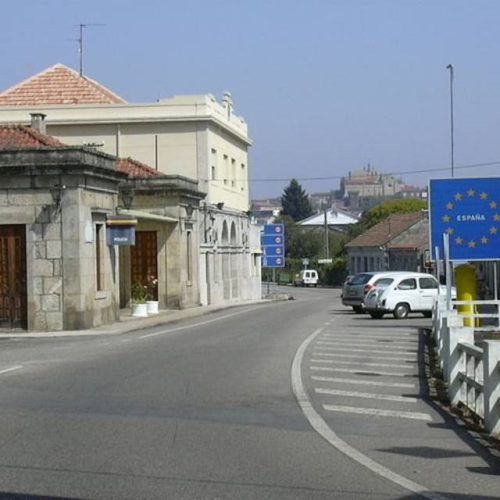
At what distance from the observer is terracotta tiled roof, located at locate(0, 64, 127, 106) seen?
62781 millimetres

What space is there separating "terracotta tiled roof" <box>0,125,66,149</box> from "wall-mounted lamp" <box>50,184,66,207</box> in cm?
208

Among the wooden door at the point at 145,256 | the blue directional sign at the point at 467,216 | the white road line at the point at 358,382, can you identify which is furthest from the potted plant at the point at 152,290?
the white road line at the point at 358,382

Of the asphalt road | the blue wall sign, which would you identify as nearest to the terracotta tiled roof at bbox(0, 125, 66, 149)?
the blue wall sign

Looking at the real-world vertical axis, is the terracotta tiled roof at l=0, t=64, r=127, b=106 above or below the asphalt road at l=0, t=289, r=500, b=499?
above

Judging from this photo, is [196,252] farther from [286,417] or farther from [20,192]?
[286,417]

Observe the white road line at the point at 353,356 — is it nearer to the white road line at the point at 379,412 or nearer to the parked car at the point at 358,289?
the white road line at the point at 379,412

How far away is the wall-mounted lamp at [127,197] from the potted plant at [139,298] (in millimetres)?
3113

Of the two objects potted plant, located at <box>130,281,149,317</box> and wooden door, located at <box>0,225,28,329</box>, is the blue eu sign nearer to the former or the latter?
potted plant, located at <box>130,281,149,317</box>

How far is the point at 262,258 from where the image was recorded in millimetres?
73938

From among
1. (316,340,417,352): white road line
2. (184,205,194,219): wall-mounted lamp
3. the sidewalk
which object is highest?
(184,205,194,219): wall-mounted lamp

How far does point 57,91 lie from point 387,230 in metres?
39.5

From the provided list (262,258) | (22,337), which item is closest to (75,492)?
(22,337)

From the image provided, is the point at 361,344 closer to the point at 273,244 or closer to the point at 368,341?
the point at 368,341

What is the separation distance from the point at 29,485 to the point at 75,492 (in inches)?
21.3
